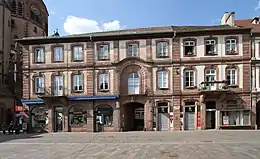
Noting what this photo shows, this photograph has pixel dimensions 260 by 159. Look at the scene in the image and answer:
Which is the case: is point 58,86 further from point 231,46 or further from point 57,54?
point 231,46

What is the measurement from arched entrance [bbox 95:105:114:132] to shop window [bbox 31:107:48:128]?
6.30m

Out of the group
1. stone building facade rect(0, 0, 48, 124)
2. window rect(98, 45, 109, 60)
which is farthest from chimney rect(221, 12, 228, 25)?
stone building facade rect(0, 0, 48, 124)

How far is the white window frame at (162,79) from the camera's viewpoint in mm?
38781

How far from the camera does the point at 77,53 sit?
40.4 m

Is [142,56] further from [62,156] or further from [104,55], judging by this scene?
[62,156]

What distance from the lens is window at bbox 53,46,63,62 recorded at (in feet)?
133

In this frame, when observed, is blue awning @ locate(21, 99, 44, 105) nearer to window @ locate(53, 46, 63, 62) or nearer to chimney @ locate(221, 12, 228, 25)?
window @ locate(53, 46, 63, 62)

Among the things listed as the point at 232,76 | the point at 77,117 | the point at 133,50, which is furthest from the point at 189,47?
the point at 77,117

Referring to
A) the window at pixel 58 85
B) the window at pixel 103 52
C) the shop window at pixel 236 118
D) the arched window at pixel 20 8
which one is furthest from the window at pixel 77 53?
the arched window at pixel 20 8

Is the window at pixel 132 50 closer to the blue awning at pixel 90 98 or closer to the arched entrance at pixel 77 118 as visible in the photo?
the blue awning at pixel 90 98

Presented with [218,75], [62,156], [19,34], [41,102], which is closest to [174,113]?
[218,75]

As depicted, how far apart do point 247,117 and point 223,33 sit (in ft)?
31.2

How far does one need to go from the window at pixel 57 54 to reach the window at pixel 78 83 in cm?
284

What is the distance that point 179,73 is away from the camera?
3847 centimetres
